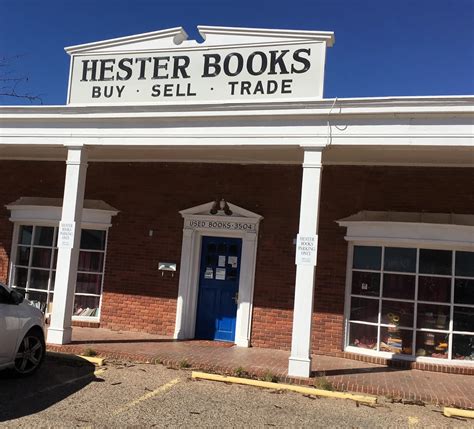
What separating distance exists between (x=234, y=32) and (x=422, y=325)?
5.90 m

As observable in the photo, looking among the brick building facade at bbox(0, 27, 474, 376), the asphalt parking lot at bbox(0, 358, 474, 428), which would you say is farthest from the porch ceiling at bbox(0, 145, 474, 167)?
the asphalt parking lot at bbox(0, 358, 474, 428)

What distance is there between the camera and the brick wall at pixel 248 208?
964cm

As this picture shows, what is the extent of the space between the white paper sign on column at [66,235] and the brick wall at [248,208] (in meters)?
2.25

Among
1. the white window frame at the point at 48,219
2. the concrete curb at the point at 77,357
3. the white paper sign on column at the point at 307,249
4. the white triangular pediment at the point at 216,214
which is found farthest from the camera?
the white window frame at the point at 48,219

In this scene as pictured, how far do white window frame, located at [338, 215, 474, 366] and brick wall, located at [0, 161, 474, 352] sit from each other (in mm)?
185

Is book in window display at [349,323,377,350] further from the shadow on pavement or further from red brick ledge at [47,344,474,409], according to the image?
the shadow on pavement

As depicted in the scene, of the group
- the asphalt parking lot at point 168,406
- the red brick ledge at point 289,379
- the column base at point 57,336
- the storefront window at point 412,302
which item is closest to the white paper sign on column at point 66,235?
the column base at point 57,336

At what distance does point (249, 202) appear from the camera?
1041 centimetres

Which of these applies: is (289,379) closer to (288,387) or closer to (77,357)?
(288,387)

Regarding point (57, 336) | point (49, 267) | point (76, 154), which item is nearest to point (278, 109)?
point (76, 154)

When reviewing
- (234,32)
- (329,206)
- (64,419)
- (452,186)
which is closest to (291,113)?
(234,32)

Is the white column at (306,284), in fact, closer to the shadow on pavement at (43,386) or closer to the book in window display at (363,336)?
the book in window display at (363,336)

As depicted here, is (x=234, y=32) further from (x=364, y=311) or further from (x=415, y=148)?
(x=364, y=311)

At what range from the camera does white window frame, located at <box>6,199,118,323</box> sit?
11.2 metres
